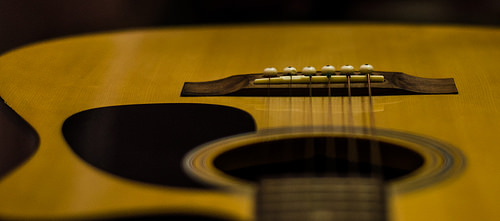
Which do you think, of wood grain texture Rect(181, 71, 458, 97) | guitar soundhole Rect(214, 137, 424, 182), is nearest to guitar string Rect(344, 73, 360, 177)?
guitar soundhole Rect(214, 137, 424, 182)

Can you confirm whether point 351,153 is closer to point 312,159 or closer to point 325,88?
point 312,159

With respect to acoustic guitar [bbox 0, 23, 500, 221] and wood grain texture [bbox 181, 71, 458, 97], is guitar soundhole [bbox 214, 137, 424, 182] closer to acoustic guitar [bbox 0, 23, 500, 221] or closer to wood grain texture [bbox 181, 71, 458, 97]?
acoustic guitar [bbox 0, 23, 500, 221]

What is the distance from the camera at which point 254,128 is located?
2.85 ft

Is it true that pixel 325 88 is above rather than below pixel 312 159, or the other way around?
above

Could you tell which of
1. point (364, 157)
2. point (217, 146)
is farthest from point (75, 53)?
point (364, 157)

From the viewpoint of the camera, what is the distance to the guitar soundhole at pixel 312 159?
0.81 metres

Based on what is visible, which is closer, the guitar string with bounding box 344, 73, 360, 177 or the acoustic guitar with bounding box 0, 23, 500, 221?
the acoustic guitar with bounding box 0, 23, 500, 221

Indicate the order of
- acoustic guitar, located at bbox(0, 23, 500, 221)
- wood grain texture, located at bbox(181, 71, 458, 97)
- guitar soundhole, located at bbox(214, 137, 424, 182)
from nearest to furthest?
acoustic guitar, located at bbox(0, 23, 500, 221) < guitar soundhole, located at bbox(214, 137, 424, 182) < wood grain texture, located at bbox(181, 71, 458, 97)

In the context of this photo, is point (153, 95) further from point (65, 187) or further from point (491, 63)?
point (491, 63)

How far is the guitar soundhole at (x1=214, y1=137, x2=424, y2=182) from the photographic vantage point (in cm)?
81

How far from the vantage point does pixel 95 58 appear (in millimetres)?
1282

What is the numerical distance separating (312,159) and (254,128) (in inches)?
3.6

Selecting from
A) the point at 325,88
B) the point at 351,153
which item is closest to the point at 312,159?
the point at 351,153

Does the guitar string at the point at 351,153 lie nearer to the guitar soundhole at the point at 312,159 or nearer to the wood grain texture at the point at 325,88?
the guitar soundhole at the point at 312,159
